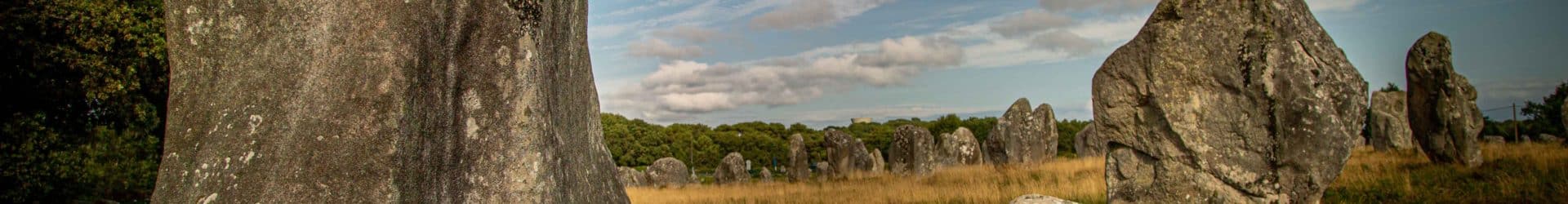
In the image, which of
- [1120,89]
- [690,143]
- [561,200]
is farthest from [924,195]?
[690,143]

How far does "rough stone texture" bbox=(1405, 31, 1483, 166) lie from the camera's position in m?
13.9

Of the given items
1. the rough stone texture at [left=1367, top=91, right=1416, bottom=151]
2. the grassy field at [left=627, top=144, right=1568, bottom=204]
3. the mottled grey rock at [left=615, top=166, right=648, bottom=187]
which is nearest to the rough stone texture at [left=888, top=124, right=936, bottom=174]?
the grassy field at [left=627, top=144, right=1568, bottom=204]

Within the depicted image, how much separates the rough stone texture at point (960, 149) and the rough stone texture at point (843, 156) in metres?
1.80

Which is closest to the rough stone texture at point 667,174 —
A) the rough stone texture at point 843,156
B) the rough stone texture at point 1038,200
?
Result: the rough stone texture at point 843,156

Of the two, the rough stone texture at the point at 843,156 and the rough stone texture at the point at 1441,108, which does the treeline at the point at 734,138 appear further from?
the rough stone texture at the point at 1441,108

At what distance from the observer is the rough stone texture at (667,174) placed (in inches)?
940

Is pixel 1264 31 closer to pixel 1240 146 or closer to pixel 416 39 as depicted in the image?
pixel 1240 146

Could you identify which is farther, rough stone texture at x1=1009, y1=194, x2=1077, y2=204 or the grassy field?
the grassy field

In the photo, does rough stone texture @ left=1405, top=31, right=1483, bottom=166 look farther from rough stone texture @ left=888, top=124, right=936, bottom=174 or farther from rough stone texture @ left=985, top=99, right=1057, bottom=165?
rough stone texture @ left=888, top=124, right=936, bottom=174

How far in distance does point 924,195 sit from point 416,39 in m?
10.7

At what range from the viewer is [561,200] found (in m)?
3.84

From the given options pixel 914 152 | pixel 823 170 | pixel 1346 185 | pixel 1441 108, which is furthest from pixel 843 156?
pixel 1346 185

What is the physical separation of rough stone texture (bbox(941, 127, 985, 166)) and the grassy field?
12.1 feet

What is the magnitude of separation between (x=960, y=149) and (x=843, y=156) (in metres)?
3.41
